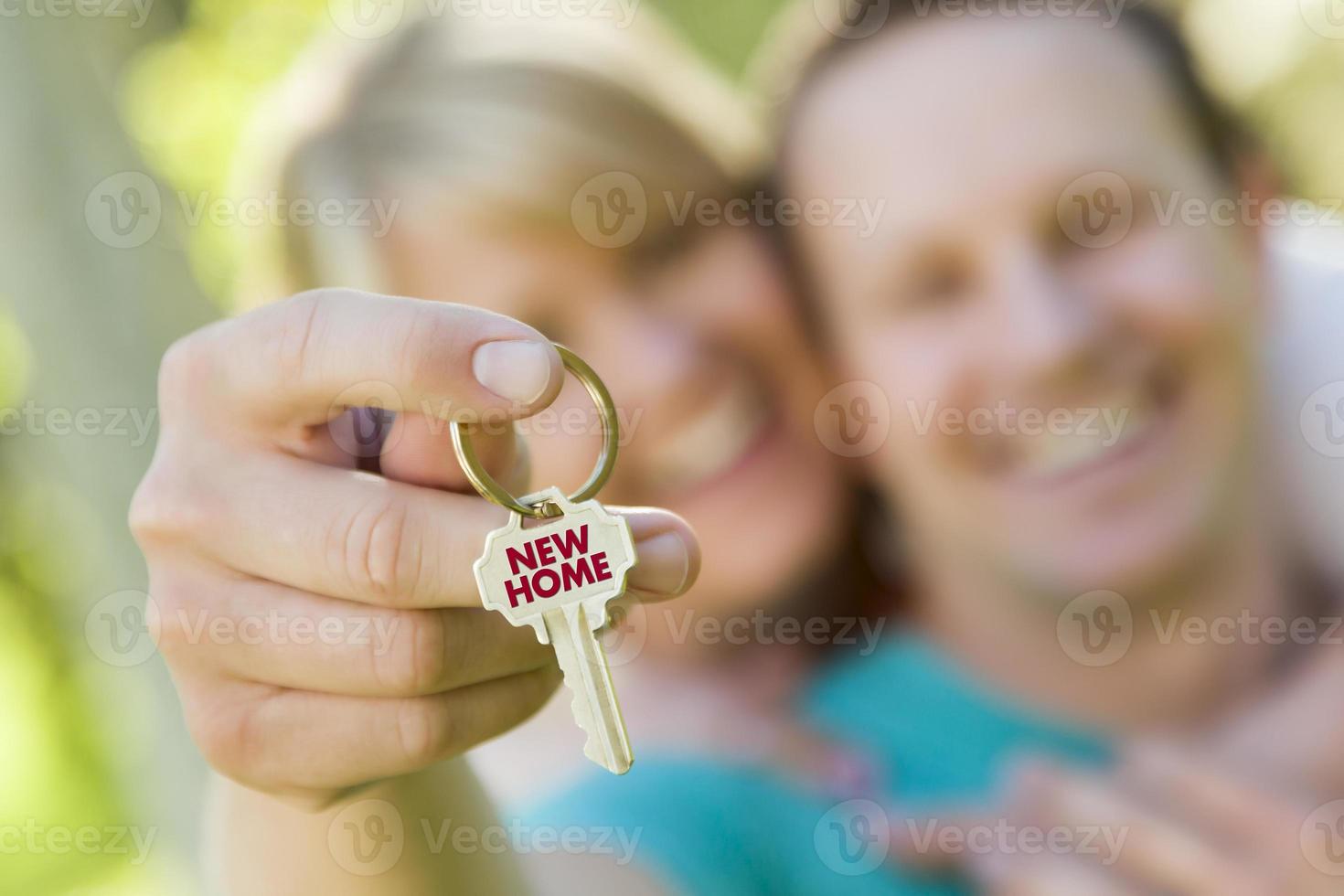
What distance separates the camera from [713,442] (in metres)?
2.26

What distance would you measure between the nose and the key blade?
138 cm

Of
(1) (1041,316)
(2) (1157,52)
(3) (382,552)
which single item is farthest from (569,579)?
(2) (1157,52)

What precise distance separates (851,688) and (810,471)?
0.48 meters

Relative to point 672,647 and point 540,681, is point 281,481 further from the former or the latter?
point 672,647

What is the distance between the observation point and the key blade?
949 millimetres

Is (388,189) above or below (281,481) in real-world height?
above

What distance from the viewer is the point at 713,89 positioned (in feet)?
8.76

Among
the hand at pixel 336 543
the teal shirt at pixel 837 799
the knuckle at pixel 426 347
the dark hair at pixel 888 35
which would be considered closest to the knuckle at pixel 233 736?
the hand at pixel 336 543

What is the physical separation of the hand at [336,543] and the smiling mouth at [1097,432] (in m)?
1.39

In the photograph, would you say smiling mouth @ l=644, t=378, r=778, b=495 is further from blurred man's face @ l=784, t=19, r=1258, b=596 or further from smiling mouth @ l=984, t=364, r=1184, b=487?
smiling mouth @ l=984, t=364, r=1184, b=487

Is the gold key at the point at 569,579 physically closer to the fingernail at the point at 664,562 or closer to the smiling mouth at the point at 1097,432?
the fingernail at the point at 664,562

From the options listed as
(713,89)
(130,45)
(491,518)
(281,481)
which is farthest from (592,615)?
(130,45)

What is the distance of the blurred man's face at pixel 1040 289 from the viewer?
2043 millimetres

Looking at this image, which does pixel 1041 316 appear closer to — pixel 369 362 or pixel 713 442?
pixel 713 442
